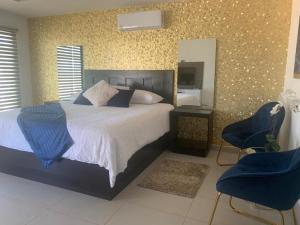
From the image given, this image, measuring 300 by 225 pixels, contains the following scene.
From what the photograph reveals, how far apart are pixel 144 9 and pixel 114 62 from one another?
1073mm

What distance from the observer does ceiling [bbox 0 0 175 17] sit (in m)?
3.79

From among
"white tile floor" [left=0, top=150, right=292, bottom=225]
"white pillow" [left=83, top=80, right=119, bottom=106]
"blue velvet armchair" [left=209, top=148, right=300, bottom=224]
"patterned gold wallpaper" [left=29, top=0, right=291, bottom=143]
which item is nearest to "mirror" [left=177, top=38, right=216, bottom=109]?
"patterned gold wallpaper" [left=29, top=0, right=291, bottom=143]

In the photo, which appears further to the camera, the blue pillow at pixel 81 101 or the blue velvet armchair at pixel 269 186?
the blue pillow at pixel 81 101

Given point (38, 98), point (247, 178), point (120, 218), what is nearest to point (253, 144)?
point (247, 178)

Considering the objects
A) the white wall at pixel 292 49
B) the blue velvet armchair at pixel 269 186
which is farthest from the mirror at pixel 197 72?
the blue velvet armchair at pixel 269 186

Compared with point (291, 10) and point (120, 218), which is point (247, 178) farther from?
point (291, 10)

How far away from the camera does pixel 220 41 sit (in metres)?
3.64

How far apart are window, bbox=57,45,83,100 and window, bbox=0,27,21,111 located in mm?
830

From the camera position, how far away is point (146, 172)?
304 cm

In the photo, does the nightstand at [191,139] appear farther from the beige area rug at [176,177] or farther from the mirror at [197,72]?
the beige area rug at [176,177]

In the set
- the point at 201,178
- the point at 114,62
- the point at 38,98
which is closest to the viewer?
the point at 201,178

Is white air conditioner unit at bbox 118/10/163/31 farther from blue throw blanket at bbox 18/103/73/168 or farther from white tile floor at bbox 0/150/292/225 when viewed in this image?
white tile floor at bbox 0/150/292/225

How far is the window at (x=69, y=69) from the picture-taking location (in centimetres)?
473

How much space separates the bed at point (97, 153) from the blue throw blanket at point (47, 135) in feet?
0.23
